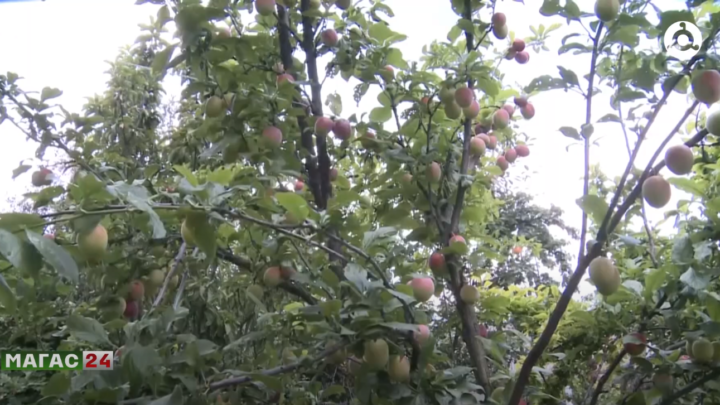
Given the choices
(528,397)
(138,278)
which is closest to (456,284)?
(528,397)

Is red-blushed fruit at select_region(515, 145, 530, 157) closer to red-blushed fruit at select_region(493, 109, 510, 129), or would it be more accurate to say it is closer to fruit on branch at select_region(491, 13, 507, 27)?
red-blushed fruit at select_region(493, 109, 510, 129)

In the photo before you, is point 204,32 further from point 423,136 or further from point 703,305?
point 703,305

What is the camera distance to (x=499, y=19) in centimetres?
112

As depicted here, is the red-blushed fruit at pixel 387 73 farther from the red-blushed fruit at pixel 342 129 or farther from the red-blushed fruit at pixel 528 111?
the red-blushed fruit at pixel 528 111

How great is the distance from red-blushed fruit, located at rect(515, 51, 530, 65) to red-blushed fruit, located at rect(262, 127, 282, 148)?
0.57 m

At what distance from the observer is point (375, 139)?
115 cm

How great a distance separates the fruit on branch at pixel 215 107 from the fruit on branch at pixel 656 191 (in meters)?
0.78

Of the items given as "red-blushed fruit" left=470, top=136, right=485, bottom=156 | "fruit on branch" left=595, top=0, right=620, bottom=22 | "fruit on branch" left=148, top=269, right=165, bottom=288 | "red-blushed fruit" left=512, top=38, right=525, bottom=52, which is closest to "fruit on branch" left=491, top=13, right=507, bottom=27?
"red-blushed fruit" left=512, top=38, right=525, bottom=52

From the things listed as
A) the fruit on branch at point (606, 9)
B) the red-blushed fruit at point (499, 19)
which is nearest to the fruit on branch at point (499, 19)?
the red-blushed fruit at point (499, 19)

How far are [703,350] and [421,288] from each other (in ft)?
1.48

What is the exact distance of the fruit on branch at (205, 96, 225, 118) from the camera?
112 cm

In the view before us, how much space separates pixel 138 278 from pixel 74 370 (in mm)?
236

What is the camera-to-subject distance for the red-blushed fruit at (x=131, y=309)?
1.09 meters

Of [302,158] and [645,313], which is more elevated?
[302,158]
